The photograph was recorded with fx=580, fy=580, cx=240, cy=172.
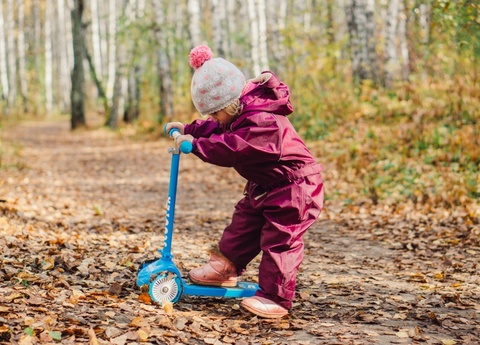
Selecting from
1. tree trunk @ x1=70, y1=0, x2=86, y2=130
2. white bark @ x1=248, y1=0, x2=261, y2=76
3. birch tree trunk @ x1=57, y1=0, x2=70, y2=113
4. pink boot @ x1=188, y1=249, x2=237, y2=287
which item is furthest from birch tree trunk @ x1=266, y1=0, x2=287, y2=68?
birch tree trunk @ x1=57, y1=0, x2=70, y2=113

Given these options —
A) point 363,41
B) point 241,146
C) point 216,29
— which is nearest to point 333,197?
point 241,146

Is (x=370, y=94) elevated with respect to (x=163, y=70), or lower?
lower

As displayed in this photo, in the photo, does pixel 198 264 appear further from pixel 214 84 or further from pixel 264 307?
pixel 214 84

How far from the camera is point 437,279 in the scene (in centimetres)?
481

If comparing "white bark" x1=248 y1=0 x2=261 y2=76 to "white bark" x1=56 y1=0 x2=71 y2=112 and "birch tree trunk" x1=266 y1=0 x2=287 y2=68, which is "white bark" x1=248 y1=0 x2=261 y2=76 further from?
"white bark" x1=56 y1=0 x2=71 y2=112

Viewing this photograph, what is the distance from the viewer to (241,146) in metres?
3.61

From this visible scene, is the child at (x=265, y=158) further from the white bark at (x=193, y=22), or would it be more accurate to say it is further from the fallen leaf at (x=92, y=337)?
the white bark at (x=193, y=22)

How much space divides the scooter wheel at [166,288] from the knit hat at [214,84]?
1.16 m

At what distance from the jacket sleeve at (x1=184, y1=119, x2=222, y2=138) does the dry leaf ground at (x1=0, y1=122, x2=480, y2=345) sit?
1212mm

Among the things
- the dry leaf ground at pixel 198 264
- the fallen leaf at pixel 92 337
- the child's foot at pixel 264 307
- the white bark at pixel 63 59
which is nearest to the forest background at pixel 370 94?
the dry leaf ground at pixel 198 264

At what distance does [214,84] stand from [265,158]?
57 centimetres

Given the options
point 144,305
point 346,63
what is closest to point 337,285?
point 144,305

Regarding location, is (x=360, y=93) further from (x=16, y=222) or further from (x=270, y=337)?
(x=270, y=337)

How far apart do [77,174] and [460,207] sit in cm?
700
